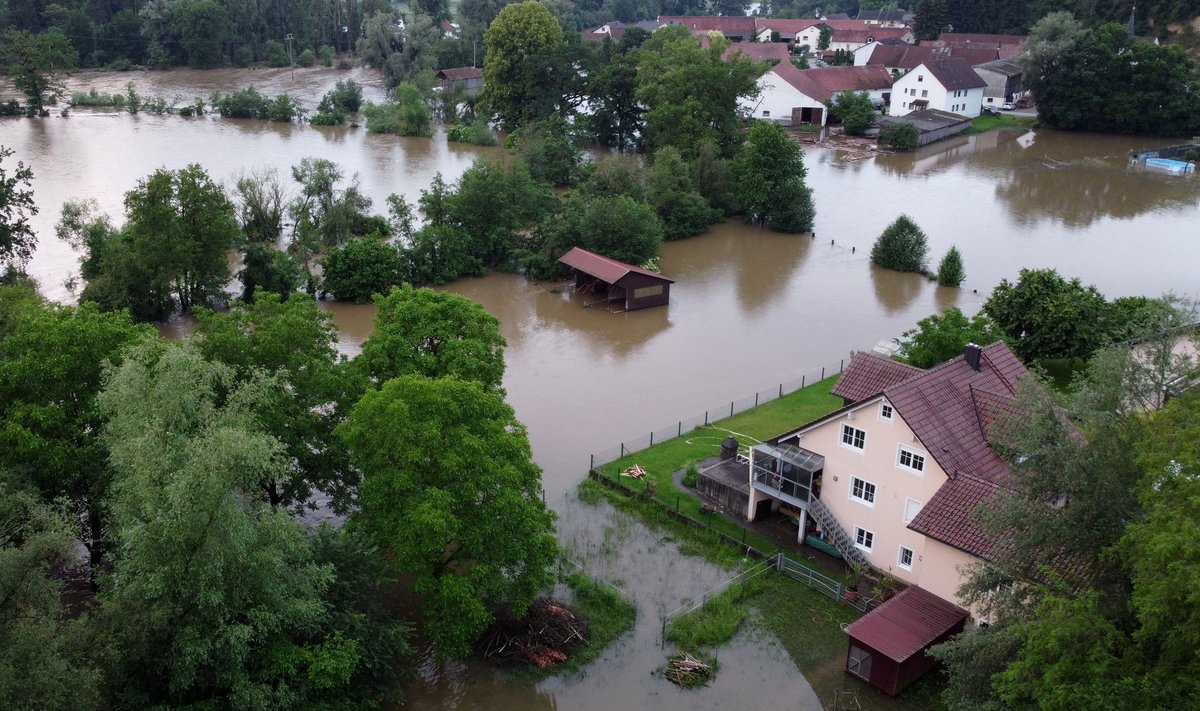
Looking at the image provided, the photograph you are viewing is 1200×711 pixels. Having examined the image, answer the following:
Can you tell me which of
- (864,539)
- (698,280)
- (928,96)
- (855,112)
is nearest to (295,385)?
(864,539)

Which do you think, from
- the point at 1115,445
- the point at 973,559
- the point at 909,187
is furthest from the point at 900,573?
the point at 909,187

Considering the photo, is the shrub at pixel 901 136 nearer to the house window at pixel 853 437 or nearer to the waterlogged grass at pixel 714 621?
the house window at pixel 853 437

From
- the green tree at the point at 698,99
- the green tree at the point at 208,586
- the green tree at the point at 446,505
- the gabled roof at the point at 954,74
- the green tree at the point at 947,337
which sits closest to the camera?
the green tree at the point at 208,586

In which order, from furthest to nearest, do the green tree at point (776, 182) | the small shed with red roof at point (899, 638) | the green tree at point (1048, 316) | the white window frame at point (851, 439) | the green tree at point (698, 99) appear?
the green tree at point (698, 99), the green tree at point (776, 182), the green tree at point (1048, 316), the white window frame at point (851, 439), the small shed with red roof at point (899, 638)

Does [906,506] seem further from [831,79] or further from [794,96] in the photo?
[831,79]

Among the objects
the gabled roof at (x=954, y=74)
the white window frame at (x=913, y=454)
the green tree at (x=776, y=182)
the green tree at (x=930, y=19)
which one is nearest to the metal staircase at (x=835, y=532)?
the white window frame at (x=913, y=454)

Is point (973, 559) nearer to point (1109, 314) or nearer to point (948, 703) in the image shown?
point (948, 703)

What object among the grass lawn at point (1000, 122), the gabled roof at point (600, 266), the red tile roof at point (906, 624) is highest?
the grass lawn at point (1000, 122)
